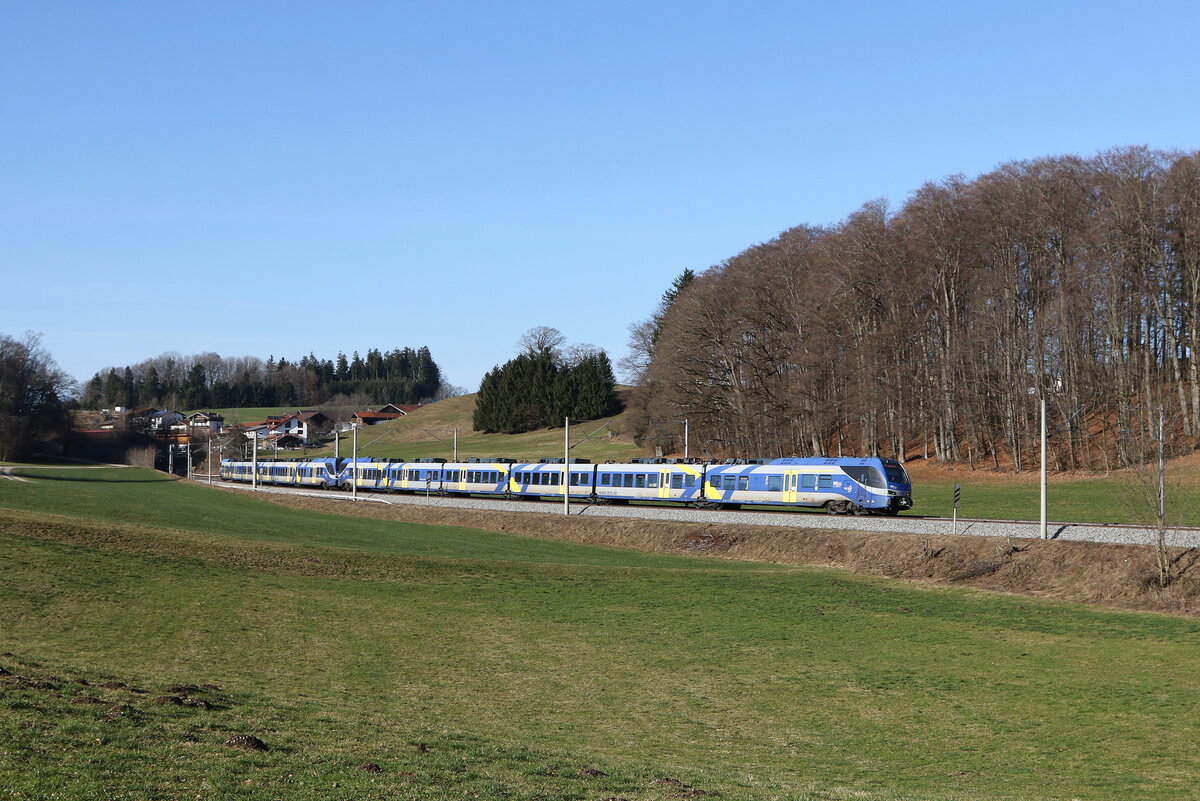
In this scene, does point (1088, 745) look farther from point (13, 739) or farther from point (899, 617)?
point (13, 739)

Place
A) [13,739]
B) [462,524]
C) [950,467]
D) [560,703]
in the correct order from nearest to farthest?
[13,739] < [560,703] < [462,524] < [950,467]

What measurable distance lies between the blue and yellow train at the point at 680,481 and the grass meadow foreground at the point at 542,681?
14.6 metres

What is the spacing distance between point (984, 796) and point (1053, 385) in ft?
204

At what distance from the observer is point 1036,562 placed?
3900cm

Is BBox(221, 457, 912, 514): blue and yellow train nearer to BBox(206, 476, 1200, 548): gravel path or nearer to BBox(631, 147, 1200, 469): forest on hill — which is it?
BBox(206, 476, 1200, 548): gravel path

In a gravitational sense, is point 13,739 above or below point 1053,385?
below

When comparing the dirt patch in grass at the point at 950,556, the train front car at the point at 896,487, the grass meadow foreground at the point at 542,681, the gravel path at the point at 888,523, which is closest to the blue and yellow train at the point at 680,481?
the train front car at the point at 896,487

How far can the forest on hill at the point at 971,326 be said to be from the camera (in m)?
70.2

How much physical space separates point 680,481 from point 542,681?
139ft

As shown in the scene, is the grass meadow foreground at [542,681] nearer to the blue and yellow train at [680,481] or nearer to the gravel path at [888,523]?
the gravel path at [888,523]

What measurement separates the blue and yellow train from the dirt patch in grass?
609 cm

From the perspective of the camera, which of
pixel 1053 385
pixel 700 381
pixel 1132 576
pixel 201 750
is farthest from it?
pixel 700 381

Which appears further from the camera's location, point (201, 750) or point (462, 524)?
point (462, 524)

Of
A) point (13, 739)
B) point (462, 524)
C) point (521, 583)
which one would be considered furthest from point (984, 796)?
point (462, 524)
